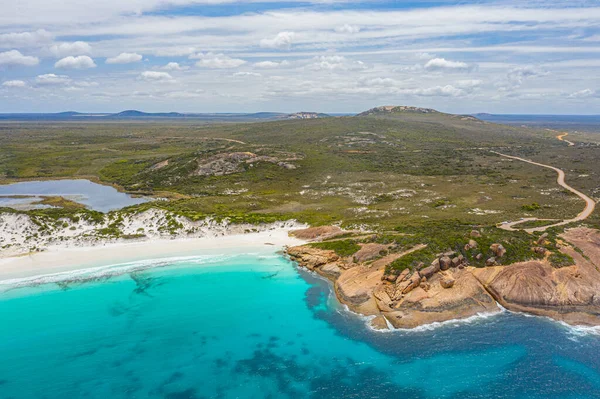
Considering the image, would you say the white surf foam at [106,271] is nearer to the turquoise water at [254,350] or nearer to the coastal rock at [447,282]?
the turquoise water at [254,350]

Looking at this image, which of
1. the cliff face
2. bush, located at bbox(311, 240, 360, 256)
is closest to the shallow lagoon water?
bush, located at bbox(311, 240, 360, 256)

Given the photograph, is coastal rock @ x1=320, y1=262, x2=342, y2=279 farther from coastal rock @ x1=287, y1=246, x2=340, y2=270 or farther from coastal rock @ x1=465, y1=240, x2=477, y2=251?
coastal rock @ x1=465, y1=240, x2=477, y2=251

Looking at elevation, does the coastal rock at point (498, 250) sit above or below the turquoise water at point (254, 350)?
above

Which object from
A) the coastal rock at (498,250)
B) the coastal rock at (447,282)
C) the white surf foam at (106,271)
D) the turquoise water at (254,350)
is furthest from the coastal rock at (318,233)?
the coastal rock at (498,250)

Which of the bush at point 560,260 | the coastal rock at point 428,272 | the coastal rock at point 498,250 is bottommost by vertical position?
the coastal rock at point 428,272

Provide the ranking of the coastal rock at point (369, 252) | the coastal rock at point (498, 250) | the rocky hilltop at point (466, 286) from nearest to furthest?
the rocky hilltop at point (466, 286) < the coastal rock at point (498, 250) < the coastal rock at point (369, 252)

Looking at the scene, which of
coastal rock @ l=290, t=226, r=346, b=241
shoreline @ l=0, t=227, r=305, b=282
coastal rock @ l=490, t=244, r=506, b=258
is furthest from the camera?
coastal rock @ l=290, t=226, r=346, b=241

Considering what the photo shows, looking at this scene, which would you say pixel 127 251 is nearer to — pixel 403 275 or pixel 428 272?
pixel 403 275
